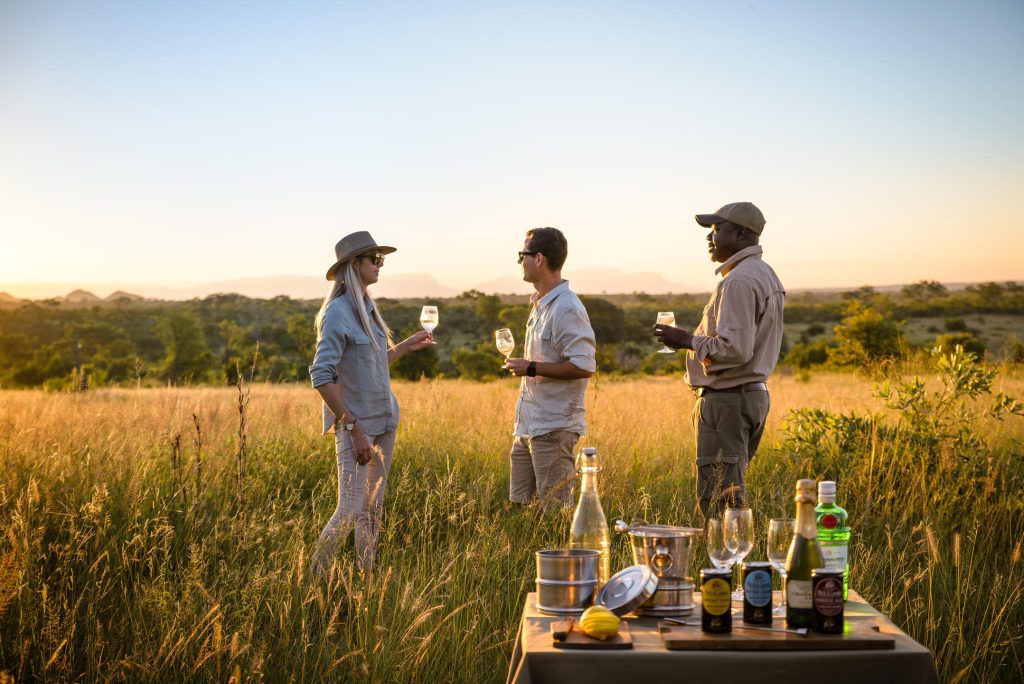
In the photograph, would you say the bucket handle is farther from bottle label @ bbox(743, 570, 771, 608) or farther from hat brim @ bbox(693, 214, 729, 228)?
hat brim @ bbox(693, 214, 729, 228)

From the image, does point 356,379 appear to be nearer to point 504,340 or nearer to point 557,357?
point 504,340

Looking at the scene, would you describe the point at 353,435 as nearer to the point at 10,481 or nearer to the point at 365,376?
the point at 365,376

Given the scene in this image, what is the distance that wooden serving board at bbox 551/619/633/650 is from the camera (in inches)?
80.8

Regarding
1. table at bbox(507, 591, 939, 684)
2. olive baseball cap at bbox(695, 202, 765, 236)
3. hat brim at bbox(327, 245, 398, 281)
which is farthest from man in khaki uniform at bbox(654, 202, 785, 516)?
table at bbox(507, 591, 939, 684)

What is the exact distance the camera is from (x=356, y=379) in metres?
4.44

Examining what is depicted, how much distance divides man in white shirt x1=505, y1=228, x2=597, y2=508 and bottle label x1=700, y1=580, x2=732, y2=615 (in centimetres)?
246

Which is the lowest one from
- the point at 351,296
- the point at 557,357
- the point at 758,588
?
the point at 758,588

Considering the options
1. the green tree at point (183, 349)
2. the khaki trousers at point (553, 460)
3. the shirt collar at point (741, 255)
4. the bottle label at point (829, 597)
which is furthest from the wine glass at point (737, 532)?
the green tree at point (183, 349)

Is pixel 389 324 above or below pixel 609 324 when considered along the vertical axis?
above

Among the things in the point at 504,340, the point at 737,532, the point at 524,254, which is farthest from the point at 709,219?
the point at 737,532

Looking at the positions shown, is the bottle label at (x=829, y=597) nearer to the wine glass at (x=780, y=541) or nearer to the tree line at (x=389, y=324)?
the wine glass at (x=780, y=541)

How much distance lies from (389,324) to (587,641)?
30.3 m

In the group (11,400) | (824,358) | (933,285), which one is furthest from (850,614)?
(933,285)

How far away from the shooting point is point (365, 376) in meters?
4.45
